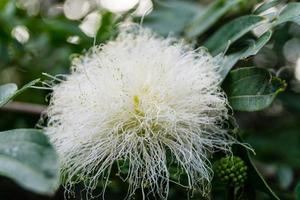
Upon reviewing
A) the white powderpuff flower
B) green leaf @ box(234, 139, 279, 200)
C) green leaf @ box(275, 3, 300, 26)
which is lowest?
green leaf @ box(234, 139, 279, 200)

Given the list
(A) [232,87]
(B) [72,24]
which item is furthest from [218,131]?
(B) [72,24]

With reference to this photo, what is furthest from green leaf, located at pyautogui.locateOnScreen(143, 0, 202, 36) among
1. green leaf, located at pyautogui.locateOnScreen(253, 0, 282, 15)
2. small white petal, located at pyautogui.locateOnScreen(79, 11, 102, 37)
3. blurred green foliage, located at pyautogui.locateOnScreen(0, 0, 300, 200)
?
green leaf, located at pyautogui.locateOnScreen(253, 0, 282, 15)

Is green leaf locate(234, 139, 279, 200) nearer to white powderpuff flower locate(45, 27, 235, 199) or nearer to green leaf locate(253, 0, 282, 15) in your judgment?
white powderpuff flower locate(45, 27, 235, 199)

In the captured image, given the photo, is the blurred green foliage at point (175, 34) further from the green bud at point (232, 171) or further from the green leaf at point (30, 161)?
the green leaf at point (30, 161)

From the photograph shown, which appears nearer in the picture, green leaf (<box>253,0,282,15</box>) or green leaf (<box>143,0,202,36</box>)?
green leaf (<box>253,0,282,15</box>)

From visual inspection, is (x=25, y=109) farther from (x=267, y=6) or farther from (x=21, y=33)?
(x=267, y=6)

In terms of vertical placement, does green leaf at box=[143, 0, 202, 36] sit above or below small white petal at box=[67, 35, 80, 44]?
above

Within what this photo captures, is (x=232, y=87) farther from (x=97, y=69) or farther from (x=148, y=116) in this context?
(x=97, y=69)
